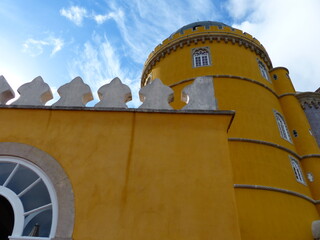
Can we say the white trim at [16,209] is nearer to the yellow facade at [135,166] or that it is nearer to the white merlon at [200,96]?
the yellow facade at [135,166]

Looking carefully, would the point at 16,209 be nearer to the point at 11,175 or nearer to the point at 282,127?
the point at 11,175

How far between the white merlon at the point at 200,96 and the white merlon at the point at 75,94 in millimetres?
1800

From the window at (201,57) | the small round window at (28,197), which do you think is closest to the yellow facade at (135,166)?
the small round window at (28,197)

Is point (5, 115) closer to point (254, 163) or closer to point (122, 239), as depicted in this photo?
point (122, 239)

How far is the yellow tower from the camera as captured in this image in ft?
32.8

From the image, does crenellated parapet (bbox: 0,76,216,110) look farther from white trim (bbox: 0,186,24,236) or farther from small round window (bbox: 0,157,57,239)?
white trim (bbox: 0,186,24,236)

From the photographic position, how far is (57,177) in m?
3.87

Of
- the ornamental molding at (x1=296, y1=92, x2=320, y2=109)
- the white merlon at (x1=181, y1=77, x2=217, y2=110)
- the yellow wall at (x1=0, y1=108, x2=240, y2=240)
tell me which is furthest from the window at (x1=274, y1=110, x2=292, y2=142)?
the yellow wall at (x1=0, y1=108, x2=240, y2=240)

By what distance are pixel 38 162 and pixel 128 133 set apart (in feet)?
4.64

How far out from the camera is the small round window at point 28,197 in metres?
3.66

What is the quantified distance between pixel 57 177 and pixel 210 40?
44.5ft

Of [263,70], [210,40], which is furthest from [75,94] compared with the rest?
[263,70]

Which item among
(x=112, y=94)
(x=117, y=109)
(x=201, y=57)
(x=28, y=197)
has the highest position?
(x=201, y=57)

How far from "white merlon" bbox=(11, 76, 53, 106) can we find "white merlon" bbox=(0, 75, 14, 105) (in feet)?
0.79
